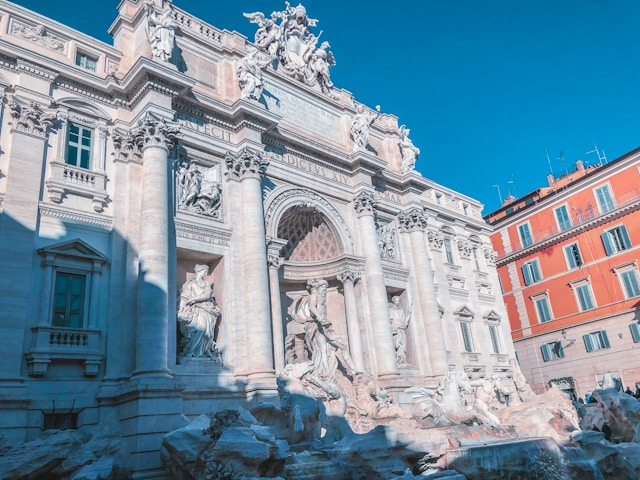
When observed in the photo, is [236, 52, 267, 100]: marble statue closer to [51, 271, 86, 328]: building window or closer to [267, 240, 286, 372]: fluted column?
[267, 240, 286, 372]: fluted column

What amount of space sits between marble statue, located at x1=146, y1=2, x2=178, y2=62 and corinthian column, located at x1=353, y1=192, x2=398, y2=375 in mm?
8360

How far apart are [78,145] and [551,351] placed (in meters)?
27.0

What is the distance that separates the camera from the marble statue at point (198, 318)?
46.9 ft

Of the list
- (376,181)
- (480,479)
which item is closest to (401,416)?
(480,479)

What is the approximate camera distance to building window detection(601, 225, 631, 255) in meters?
28.1

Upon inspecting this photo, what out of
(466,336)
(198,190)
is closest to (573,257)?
(466,336)

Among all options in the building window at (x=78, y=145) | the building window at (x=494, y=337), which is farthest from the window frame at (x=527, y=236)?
the building window at (x=78, y=145)

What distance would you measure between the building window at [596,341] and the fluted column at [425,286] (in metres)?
12.3

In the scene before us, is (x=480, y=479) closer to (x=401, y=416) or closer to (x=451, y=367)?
(x=401, y=416)

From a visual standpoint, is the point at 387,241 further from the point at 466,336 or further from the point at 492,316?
the point at 492,316

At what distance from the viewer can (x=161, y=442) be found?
11.8 m

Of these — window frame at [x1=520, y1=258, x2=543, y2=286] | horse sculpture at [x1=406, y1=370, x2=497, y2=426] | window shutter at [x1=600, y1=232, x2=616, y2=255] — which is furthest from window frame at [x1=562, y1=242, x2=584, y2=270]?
horse sculpture at [x1=406, y1=370, x2=497, y2=426]

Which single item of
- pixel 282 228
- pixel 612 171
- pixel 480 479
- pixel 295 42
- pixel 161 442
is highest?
pixel 295 42

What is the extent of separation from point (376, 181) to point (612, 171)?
48.6 feet
